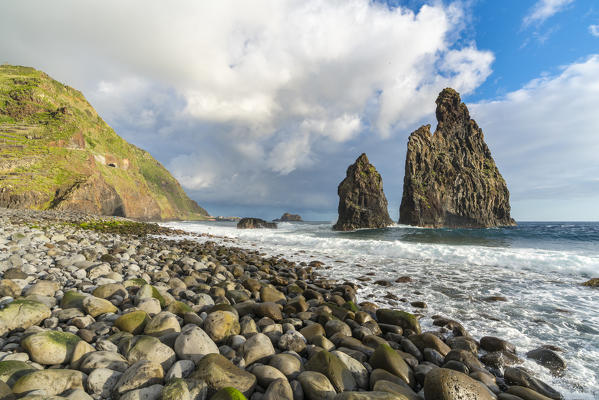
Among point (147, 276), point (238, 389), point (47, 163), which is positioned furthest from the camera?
point (47, 163)

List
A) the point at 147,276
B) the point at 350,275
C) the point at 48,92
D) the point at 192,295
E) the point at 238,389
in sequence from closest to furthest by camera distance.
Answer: the point at 238,389 < the point at 192,295 < the point at 147,276 < the point at 350,275 < the point at 48,92

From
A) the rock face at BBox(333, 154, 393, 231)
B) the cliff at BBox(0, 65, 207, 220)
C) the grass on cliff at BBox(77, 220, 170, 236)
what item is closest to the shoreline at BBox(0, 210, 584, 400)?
the grass on cliff at BBox(77, 220, 170, 236)

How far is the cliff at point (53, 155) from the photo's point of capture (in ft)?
130

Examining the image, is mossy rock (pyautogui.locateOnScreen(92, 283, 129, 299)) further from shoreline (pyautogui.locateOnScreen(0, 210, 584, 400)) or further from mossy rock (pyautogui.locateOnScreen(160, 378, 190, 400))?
mossy rock (pyautogui.locateOnScreen(160, 378, 190, 400))

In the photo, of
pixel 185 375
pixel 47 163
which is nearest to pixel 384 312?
pixel 185 375

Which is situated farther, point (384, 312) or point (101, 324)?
point (384, 312)

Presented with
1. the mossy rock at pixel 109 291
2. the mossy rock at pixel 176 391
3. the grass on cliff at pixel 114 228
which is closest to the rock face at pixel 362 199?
the grass on cliff at pixel 114 228

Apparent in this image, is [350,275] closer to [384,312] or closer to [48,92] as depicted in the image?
[384,312]

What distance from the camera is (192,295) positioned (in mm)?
5516

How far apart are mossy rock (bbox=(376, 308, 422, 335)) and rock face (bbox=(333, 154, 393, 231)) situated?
4756cm

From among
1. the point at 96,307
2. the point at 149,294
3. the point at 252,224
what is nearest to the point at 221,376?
the point at 96,307

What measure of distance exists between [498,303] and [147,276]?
997 cm

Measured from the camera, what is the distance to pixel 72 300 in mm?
4055

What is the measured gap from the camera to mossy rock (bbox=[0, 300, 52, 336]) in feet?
10.3
